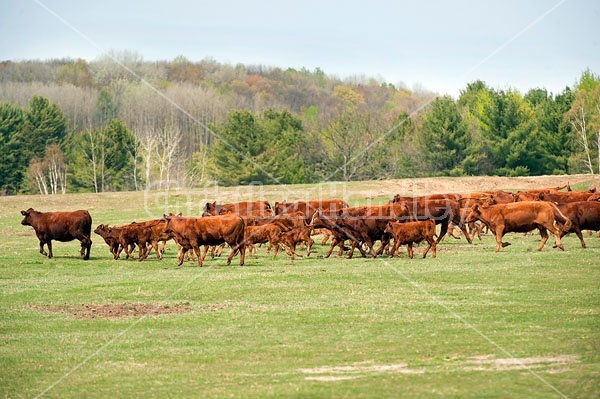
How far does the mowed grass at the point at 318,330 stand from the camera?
11867mm

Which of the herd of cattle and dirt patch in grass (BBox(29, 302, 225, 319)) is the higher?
the herd of cattle

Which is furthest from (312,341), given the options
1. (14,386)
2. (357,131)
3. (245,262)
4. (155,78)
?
(155,78)

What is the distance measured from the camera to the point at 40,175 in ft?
307

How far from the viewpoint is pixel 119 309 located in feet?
59.4

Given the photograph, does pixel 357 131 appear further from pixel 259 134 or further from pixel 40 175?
pixel 40 175

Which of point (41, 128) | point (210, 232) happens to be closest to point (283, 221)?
point (210, 232)

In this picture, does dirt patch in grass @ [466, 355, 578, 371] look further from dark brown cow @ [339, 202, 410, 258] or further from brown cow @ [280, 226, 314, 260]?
brown cow @ [280, 226, 314, 260]

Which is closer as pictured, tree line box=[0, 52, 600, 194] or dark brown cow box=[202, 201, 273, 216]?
dark brown cow box=[202, 201, 273, 216]

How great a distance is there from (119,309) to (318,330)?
4840mm

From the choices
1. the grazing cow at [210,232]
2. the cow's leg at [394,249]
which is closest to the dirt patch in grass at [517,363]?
the cow's leg at [394,249]

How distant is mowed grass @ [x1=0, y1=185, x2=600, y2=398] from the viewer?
11867 millimetres

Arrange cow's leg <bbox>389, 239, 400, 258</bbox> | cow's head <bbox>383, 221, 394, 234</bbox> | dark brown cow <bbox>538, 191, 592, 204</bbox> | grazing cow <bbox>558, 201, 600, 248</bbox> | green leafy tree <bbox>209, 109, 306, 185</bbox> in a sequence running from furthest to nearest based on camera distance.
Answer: green leafy tree <bbox>209, 109, 306, 185</bbox> → dark brown cow <bbox>538, 191, 592, 204</bbox> → grazing cow <bbox>558, 201, 600, 248</bbox> → cow's leg <bbox>389, 239, 400, 258</bbox> → cow's head <bbox>383, 221, 394, 234</bbox>

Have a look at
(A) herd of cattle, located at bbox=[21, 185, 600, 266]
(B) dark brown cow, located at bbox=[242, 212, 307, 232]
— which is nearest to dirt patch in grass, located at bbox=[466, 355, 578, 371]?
(A) herd of cattle, located at bbox=[21, 185, 600, 266]

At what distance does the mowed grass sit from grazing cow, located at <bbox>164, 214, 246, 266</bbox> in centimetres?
72
